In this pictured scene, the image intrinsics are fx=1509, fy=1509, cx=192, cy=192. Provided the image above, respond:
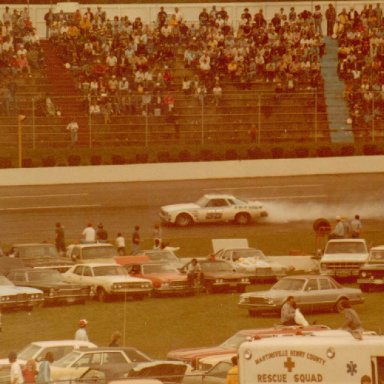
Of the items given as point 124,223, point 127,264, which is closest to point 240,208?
point 124,223

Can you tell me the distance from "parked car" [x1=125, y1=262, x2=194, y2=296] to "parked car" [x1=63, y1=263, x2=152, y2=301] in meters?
0.40

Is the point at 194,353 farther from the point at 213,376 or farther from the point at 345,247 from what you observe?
the point at 345,247

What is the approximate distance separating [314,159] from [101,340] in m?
25.6

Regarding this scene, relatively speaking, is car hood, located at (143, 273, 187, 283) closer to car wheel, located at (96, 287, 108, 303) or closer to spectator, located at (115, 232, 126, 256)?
car wheel, located at (96, 287, 108, 303)

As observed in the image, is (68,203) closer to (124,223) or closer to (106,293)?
(124,223)

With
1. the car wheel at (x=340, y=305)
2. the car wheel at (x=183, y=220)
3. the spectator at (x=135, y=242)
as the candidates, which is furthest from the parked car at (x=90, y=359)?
the car wheel at (x=183, y=220)

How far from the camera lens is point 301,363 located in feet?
63.0

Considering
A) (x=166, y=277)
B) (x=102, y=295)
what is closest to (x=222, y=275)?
(x=166, y=277)

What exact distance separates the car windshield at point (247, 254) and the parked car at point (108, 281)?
4047 millimetres

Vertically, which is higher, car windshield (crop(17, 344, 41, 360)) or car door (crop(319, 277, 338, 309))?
car door (crop(319, 277, 338, 309))

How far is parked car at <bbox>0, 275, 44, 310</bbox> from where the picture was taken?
34562mm

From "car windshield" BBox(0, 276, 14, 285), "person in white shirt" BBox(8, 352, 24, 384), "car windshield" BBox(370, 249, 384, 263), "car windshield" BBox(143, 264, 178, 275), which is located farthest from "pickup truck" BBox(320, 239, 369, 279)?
"person in white shirt" BBox(8, 352, 24, 384)

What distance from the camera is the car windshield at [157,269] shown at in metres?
38.0

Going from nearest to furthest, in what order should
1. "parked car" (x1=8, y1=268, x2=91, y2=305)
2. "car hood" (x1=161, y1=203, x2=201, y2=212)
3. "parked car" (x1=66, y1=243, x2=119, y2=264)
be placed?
1. "parked car" (x1=8, y1=268, x2=91, y2=305)
2. "parked car" (x1=66, y1=243, x2=119, y2=264)
3. "car hood" (x1=161, y1=203, x2=201, y2=212)
